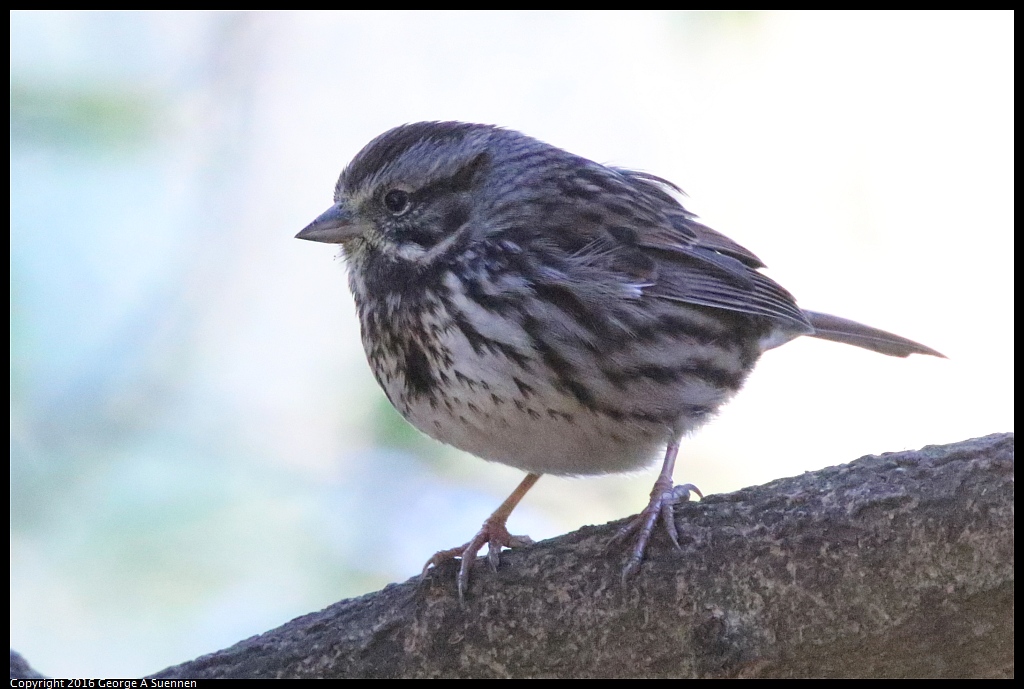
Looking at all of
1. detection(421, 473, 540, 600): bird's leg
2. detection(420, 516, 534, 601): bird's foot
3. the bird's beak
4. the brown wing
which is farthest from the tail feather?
the bird's beak

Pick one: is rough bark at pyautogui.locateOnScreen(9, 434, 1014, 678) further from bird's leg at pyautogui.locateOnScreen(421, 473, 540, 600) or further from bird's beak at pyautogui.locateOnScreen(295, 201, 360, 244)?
bird's beak at pyautogui.locateOnScreen(295, 201, 360, 244)

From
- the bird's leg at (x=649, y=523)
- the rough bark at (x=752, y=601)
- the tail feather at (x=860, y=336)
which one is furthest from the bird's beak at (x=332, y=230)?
the tail feather at (x=860, y=336)

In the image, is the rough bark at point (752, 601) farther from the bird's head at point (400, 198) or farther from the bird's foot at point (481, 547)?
the bird's head at point (400, 198)

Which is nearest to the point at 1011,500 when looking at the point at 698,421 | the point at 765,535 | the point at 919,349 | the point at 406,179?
the point at 765,535

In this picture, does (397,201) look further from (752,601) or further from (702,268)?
(752,601)

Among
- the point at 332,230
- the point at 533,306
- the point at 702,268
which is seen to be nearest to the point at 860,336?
the point at 702,268
